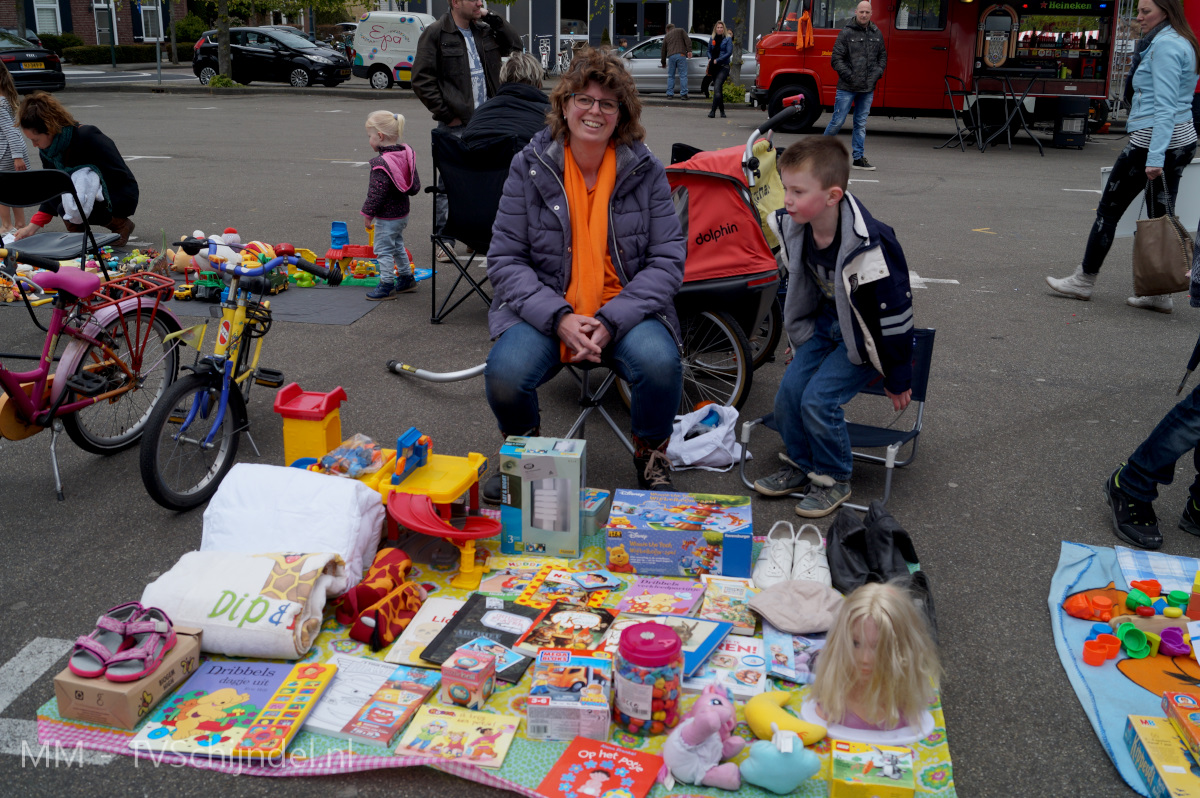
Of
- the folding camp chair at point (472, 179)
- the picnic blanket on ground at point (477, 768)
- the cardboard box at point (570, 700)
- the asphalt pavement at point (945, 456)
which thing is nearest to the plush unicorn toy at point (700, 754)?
the picnic blanket on ground at point (477, 768)

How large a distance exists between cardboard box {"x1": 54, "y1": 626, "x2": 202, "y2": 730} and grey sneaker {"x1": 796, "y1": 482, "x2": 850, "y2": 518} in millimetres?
2336

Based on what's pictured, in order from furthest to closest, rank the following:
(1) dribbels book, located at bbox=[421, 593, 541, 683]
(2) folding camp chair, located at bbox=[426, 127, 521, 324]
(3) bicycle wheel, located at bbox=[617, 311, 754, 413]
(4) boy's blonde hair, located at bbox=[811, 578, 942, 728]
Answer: (2) folding camp chair, located at bbox=[426, 127, 521, 324], (3) bicycle wheel, located at bbox=[617, 311, 754, 413], (1) dribbels book, located at bbox=[421, 593, 541, 683], (4) boy's blonde hair, located at bbox=[811, 578, 942, 728]

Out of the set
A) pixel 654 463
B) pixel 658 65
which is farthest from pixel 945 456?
pixel 658 65

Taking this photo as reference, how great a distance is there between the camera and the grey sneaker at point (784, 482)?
4020 mm

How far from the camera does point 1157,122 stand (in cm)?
607

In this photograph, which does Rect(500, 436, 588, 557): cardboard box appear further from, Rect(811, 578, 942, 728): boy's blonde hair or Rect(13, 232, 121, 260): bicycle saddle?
Rect(13, 232, 121, 260): bicycle saddle

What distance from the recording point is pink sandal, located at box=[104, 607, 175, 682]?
255cm

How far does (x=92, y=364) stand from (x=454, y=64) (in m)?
3.90

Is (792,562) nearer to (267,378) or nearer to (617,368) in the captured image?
(617,368)

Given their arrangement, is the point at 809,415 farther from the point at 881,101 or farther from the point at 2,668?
the point at 881,101

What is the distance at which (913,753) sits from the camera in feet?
8.11

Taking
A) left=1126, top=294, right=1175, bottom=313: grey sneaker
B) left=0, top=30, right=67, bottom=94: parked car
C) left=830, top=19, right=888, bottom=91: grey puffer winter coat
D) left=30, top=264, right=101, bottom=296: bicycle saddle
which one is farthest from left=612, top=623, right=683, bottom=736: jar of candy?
left=0, top=30, right=67, bottom=94: parked car

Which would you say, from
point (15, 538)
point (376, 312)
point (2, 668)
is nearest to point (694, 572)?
point (2, 668)

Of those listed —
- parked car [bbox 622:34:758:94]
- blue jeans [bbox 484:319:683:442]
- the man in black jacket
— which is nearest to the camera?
blue jeans [bbox 484:319:683:442]
